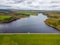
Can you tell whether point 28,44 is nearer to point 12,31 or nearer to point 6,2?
point 12,31

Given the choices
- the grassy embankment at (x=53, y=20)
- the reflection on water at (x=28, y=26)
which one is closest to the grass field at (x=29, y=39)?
the reflection on water at (x=28, y=26)

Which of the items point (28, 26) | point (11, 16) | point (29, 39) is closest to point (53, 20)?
point (28, 26)

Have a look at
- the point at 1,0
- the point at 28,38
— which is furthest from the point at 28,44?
the point at 1,0

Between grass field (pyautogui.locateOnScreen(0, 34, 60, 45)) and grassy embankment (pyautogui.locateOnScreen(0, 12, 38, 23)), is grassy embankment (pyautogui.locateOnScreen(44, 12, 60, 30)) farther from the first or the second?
grassy embankment (pyautogui.locateOnScreen(0, 12, 38, 23))

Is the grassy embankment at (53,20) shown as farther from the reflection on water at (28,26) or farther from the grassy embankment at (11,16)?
the grassy embankment at (11,16)

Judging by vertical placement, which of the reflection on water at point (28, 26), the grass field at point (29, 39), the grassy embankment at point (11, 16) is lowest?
the grass field at point (29, 39)

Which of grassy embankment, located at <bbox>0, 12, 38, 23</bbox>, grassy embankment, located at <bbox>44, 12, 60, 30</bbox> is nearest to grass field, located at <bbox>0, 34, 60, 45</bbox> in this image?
grassy embankment, located at <bbox>44, 12, 60, 30</bbox>
